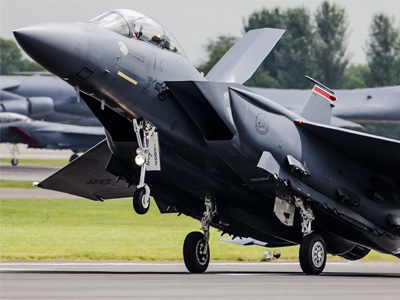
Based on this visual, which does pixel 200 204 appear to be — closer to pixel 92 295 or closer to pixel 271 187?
pixel 271 187

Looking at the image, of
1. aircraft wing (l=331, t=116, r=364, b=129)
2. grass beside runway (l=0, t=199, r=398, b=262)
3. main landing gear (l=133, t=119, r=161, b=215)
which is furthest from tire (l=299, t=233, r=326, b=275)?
aircraft wing (l=331, t=116, r=364, b=129)

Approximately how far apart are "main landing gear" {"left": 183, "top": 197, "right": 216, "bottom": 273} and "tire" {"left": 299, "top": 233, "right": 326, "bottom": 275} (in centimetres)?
166

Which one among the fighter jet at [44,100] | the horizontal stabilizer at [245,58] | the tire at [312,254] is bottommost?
the fighter jet at [44,100]

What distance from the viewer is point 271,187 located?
48.2 feet

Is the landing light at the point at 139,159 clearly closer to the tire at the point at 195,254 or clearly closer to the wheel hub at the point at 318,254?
the tire at the point at 195,254

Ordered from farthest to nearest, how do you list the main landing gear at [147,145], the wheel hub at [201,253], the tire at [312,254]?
the wheel hub at [201,253]
the tire at [312,254]
the main landing gear at [147,145]

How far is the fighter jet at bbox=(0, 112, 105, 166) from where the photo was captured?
64.3 meters

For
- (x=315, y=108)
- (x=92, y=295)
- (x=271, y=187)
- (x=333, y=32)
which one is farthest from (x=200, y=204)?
(x=333, y=32)

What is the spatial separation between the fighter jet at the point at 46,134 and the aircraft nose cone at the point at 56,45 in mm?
50389

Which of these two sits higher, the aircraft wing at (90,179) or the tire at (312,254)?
the tire at (312,254)

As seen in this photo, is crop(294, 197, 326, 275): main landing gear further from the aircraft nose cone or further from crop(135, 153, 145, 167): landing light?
the aircraft nose cone

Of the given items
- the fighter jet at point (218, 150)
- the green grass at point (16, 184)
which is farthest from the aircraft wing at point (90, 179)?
the green grass at point (16, 184)

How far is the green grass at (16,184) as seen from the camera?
4372 cm

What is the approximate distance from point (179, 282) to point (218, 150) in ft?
7.40
